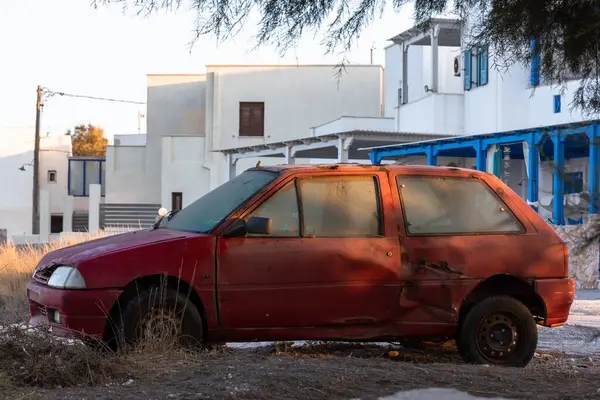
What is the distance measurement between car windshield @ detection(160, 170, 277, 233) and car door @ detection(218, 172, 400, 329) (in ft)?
0.75

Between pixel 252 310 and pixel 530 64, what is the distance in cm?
391

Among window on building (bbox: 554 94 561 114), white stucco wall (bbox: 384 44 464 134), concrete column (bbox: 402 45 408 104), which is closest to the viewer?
window on building (bbox: 554 94 561 114)

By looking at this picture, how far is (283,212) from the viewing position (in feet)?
25.2

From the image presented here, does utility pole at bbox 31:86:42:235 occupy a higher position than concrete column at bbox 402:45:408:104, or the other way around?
concrete column at bbox 402:45:408:104

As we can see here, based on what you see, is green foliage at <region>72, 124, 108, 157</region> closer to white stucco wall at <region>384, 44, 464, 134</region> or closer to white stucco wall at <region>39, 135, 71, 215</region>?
white stucco wall at <region>39, 135, 71, 215</region>

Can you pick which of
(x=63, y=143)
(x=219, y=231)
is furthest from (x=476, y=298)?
(x=63, y=143)

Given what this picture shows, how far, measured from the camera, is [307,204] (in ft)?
25.4

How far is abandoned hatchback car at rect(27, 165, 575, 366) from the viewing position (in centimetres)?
713

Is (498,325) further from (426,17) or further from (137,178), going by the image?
(137,178)

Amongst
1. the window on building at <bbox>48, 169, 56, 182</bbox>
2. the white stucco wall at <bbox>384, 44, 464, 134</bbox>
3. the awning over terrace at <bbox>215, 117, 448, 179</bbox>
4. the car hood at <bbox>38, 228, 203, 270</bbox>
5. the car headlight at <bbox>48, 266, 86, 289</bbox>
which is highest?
the white stucco wall at <bbox>384, 44, 464, 134</bbox>

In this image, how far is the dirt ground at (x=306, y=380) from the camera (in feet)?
19.2

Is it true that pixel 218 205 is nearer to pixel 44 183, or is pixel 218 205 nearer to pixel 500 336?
pixel 500 336

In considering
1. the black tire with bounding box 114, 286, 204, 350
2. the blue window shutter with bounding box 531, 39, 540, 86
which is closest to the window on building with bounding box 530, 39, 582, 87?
the blue window shutter with bounding box 531, 39, 540, 86

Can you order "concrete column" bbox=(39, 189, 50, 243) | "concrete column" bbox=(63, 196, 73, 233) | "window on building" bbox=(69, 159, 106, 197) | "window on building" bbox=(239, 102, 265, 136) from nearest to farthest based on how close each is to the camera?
1. "window on building" bbox=(239, 102, 265, 136)
2. "concrete column" bbox=(39, 189, 50, 243)
3. "concrete column" bbox=(63, 196, 73, 233)
4. "window on building" bbox=(69, 159, 106, 197)
